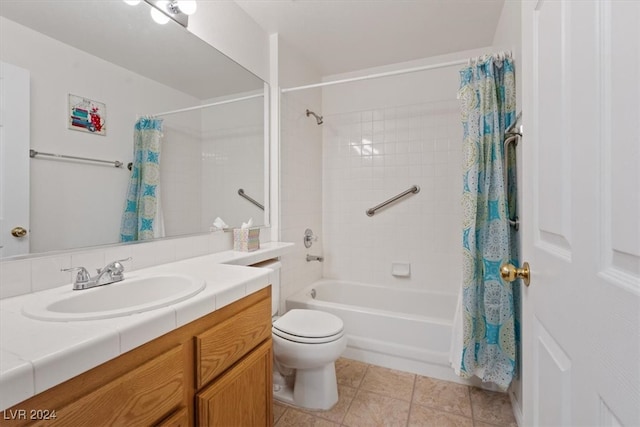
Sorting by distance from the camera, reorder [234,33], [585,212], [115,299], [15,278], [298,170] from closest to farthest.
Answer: [585,212]
[15,278]
[115,299]
[234,33]
[298,170]

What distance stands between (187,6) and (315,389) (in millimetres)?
2101

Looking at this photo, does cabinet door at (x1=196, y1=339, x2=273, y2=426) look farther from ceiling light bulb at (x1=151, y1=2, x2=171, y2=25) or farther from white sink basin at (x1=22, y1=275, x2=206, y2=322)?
ceiling light bulb at (x1=151, y1=2, x2=171, y2=25)

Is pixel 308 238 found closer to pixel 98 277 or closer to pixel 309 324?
pixel 309 324

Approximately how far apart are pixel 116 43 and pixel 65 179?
614 millimetres

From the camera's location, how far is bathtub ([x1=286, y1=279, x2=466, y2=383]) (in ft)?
6.07

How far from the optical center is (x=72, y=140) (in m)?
1.05

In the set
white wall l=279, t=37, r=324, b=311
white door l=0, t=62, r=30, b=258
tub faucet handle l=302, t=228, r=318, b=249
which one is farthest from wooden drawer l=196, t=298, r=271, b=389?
tub faucet handle l=302, t=228, r=318, b=249

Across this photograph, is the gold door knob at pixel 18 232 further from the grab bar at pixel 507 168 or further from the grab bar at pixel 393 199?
the grab bar at pixel 393 199

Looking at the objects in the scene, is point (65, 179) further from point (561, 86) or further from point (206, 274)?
point (561, 86)

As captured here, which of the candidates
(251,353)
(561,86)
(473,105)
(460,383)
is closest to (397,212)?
(473,105)

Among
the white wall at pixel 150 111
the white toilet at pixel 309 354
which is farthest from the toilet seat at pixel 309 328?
the white wall at pixel 150 111

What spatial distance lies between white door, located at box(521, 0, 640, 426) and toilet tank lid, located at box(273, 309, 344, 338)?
981 mm

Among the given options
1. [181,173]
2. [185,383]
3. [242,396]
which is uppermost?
[181,173]

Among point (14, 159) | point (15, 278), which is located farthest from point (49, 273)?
point (14, 159)
